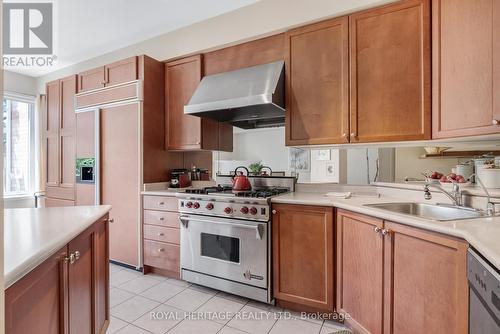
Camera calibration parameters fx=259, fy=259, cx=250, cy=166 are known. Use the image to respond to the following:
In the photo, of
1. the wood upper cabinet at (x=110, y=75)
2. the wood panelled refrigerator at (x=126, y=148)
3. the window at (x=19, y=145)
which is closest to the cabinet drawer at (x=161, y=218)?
the wood panelled refrigerator at (x=126, y=148)

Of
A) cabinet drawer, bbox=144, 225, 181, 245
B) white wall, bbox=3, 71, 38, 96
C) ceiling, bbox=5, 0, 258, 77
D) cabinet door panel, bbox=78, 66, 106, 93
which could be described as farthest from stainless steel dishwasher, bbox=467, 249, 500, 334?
white wall, bbox=3, 71, 38, 96

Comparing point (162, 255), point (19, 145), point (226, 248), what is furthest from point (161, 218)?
point (19, 145)

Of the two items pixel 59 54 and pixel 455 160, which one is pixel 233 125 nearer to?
pixel 455 160

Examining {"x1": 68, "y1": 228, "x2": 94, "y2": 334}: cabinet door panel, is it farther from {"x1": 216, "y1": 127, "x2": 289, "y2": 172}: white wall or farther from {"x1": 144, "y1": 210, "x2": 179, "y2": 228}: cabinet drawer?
{"x1": 216, "y1": 127, "x2": 289, "y2": 172}: white wall

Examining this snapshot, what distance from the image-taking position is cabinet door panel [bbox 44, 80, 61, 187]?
11.8 ft

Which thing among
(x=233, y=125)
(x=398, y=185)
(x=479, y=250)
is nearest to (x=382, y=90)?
(x=398, y=185)

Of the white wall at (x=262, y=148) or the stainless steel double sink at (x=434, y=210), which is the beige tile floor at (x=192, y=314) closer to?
the stainless steel double sink at (x=434, y=210)

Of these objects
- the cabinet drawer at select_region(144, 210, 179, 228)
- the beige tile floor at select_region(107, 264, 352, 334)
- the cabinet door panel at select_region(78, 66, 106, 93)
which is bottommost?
the beige tile floor at select_region(107, 264, 352, 334)

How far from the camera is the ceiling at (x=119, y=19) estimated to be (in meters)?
2.50

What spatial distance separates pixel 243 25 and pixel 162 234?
2249mm

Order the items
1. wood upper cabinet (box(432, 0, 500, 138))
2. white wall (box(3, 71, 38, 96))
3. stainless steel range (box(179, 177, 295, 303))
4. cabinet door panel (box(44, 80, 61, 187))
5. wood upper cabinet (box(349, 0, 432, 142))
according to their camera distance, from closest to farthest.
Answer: wood upper cabinet (box(432, 0, 500, 138))
wood upper cabinet (box(349, 0, 432, 142))
stainless steel range (box(179, 177, 295, 303))
cabinet door panel (box(44, 80, 61, 187))
white wall (box(3, 71, 38, 96))

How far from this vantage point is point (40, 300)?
0.89 m

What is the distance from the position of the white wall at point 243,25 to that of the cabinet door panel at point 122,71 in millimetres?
330

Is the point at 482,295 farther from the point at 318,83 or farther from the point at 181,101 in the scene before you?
the point at 181,101
